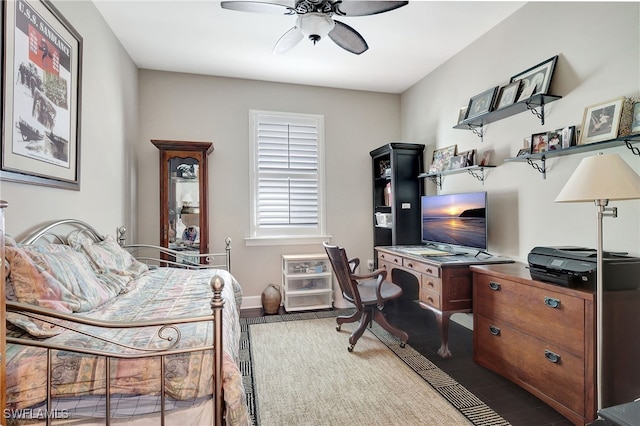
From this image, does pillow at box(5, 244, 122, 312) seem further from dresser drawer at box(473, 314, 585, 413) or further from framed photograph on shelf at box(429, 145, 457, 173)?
framed photograph on shelf at box(429, 145, 457, 173)

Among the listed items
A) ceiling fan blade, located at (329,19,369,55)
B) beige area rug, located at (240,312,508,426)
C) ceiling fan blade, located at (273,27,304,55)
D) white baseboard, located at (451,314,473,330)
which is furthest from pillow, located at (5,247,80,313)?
white baseboard, located at (451,314,473,330)

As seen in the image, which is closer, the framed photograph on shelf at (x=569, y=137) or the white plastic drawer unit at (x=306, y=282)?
the framed photograph on shelf at (x=569, y=137)

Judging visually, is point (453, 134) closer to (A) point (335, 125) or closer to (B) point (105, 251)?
(A) point (335, 125)

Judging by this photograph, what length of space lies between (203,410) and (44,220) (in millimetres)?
1499

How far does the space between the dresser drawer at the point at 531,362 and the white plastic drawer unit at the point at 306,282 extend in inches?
71.3

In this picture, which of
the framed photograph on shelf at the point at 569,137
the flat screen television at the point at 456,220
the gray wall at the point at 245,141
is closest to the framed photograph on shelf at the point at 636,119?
the framed photograph on shelf at the point at 569,137

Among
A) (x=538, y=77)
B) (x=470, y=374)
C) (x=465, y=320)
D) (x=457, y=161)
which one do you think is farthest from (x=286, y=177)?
(x=470, y=374)

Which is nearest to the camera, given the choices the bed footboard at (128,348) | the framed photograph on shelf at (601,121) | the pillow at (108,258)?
the bed footboard at (128,348)

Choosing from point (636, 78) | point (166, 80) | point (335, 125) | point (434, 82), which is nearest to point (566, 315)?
point (636, 78)

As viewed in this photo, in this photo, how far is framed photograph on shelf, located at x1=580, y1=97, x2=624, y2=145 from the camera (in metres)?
1.83

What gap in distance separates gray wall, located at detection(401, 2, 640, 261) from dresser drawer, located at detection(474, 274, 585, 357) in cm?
56

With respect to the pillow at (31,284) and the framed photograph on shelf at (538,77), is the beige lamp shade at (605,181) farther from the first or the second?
the pillow at (31,284)

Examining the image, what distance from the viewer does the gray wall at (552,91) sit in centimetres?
189

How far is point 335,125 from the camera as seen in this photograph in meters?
4.14
